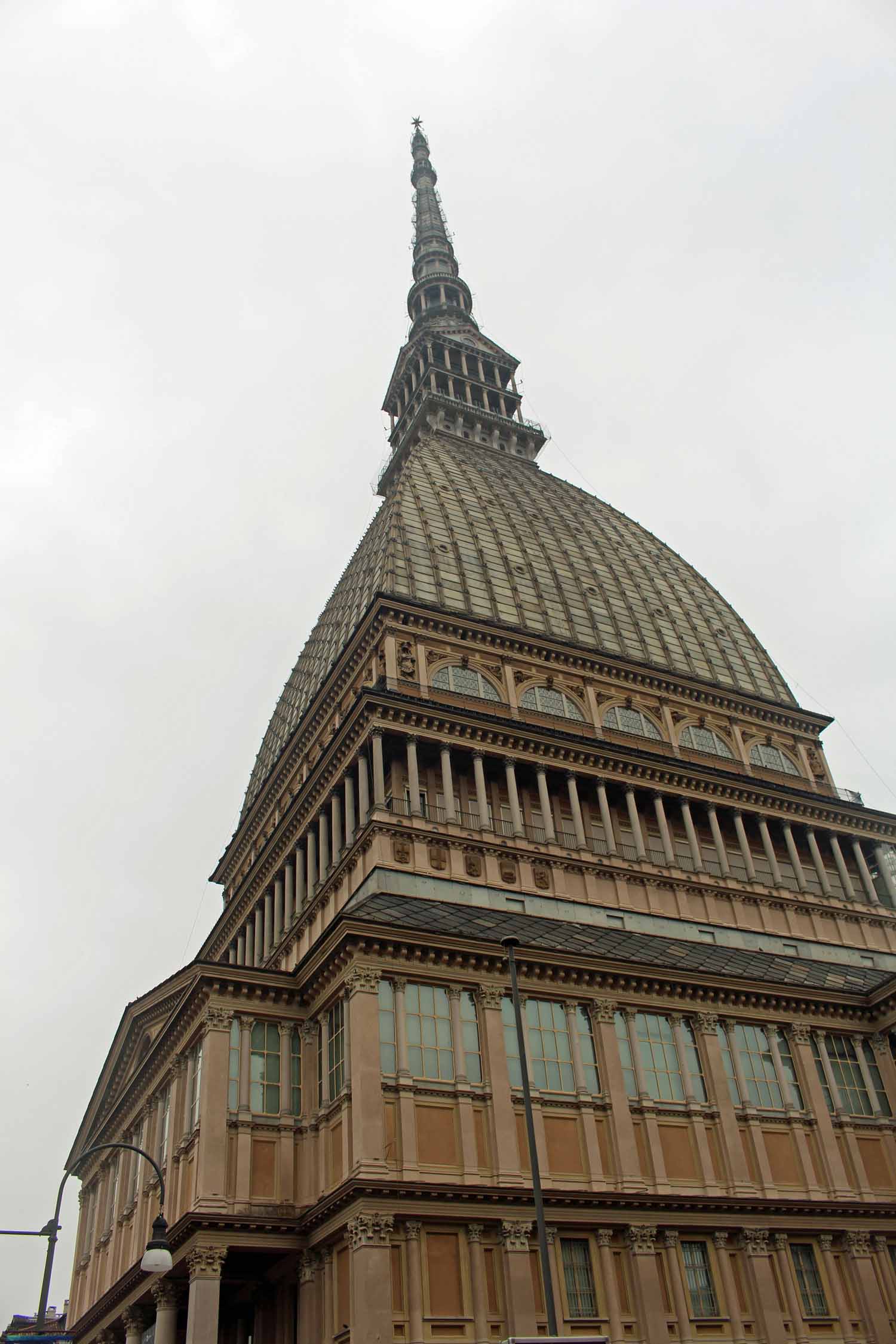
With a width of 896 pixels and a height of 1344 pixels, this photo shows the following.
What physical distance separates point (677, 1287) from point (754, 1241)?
11.9 ft

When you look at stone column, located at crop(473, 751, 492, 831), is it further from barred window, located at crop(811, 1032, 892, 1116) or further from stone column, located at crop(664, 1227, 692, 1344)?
stone column, located at crop(664, 1227, 692, 1344)

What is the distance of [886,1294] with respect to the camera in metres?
41.8

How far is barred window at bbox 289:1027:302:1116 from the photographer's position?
4106 centimetres

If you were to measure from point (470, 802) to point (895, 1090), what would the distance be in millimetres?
21529

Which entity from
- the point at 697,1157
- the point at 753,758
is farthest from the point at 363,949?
the point at 753,758

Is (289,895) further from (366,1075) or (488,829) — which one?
(366,1075)

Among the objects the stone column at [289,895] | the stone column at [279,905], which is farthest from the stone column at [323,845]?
the stone column at [279,905]

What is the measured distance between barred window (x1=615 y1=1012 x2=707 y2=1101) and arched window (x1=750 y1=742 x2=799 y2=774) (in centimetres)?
2742

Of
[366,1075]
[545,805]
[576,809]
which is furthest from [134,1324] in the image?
[576,809]

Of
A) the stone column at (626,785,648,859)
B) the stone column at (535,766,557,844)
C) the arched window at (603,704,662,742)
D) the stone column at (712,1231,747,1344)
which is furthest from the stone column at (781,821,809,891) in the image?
the stone column at (712,1231,747,1344)

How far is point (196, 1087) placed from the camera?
4188 cm

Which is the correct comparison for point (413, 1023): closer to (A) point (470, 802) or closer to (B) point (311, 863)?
(A) point (470, 802)

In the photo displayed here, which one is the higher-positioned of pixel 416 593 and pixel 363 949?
pixel 416 593

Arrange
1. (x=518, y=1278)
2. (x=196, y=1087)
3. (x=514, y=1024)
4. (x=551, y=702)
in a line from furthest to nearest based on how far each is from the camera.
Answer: (x=551, y=702)
(x=196, y=1087)
(x=514, y=1024)
(x=518, y=1278)
